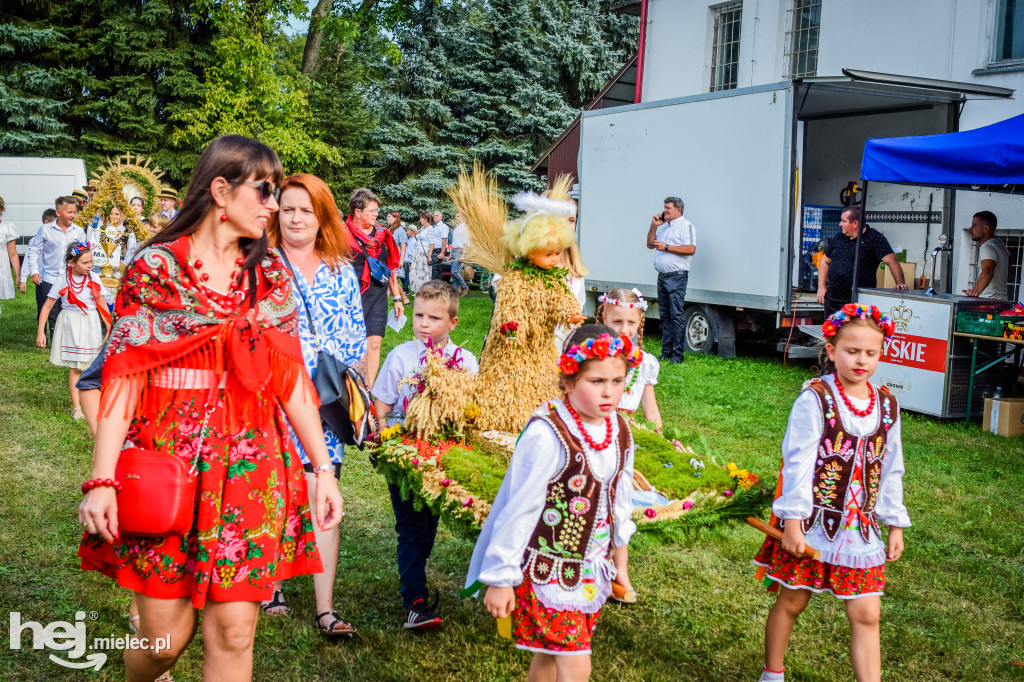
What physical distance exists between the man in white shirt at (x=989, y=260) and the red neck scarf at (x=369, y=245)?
6.48m

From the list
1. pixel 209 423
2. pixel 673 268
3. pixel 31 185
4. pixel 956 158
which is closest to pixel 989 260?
pixel 956 158

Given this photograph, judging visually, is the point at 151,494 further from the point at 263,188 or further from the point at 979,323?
the point at 979,323

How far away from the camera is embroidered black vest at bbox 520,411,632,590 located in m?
2.90

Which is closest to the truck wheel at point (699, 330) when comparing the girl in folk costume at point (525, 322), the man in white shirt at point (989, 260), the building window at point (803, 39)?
the man in white shirt at point (989, 260)

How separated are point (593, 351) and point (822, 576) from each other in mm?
1337

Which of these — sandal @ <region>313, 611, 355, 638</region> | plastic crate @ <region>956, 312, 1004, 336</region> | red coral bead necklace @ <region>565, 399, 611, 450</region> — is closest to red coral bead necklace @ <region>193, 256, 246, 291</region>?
red coral bead necklace @ <region>565, 399, 611, 450</region>

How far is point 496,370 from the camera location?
405 centimetres

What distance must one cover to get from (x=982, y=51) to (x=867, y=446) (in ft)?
36.2

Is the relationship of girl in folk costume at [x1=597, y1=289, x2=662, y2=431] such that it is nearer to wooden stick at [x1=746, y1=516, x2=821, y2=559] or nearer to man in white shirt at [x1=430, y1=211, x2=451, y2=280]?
wooden stick at [x1=746, y1=516, x2=821, y2=559]

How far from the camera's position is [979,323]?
8547 mm

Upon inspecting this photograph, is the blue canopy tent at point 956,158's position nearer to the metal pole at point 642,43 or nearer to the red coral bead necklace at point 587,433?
the red coral bead necklace at point 587,433

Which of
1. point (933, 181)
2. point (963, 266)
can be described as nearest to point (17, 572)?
point (933, 181)

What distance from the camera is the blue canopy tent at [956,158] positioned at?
314 inches

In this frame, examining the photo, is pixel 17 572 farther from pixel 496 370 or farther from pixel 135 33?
pixel 135 33
